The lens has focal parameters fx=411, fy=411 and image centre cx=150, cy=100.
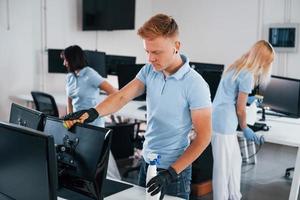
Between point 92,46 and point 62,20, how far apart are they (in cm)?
64

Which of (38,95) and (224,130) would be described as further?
(38,95)

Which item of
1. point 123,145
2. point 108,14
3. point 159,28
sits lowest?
point 123,145

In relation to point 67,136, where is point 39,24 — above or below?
above

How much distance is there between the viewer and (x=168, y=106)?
1849 mm

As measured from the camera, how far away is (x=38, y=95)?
433cm

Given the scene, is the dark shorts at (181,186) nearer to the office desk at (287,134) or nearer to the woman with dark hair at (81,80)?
the office desk at (287,134)

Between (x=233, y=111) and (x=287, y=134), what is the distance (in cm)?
54

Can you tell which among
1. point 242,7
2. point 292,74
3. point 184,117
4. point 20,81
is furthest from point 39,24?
point 184,117

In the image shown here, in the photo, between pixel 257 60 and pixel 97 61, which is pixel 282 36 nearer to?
pixel 97 61

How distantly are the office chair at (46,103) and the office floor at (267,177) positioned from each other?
1036 mm

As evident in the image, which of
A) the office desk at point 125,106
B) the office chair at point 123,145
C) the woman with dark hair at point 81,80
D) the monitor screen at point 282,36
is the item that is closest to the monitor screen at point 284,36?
the monitor screen at point 282,36

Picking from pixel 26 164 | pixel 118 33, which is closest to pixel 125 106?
pixel 118 33

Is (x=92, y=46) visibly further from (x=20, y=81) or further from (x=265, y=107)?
(x=265, y=107)

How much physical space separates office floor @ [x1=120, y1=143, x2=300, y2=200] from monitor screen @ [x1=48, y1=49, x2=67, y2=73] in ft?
5.93
